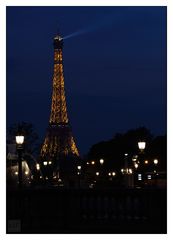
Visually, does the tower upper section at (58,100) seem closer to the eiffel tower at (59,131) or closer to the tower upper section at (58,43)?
the eiffel tower at (59,131)

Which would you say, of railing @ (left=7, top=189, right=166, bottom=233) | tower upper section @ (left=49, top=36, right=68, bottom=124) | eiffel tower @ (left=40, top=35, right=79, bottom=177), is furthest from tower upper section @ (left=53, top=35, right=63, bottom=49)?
railing @ (left=7, top=189, right=166, bottom=233)

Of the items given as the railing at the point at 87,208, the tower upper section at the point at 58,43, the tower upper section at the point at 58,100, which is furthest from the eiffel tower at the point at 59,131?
the railing at the point at 87,208

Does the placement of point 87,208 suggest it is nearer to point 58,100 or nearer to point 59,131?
point 59,131

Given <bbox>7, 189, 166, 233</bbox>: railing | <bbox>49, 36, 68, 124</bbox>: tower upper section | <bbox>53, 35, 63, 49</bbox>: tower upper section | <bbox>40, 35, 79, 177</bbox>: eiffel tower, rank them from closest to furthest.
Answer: <bbox>7, 189, 166, 233</bbox>: railing → <bbox>40, 35, 79, 177</bbox>: eiffel tower → <bbox>49, 36, 68, 124</bbox>: tower upper section → <bbox>53, 35, 63, 49</bbox>: tower upper section

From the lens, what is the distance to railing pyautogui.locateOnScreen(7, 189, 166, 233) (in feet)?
56.6

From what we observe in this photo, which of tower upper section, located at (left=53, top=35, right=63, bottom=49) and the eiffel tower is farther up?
tower upper section, located at (left=53, top=35, right=63, bottom=49)

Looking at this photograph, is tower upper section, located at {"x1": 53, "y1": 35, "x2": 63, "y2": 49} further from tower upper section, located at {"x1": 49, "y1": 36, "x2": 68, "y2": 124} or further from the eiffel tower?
tower upper section, located at {"x1": 49, "y1": 36, "x2": 68, "y2": 124}

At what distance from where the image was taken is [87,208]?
1758cm

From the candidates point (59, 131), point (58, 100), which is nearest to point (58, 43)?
point (58, 100)

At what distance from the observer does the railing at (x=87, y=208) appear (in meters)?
17.2

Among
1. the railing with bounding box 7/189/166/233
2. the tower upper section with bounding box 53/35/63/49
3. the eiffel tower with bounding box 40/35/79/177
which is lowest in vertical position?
the railing with bounding box 7/189/166/233
